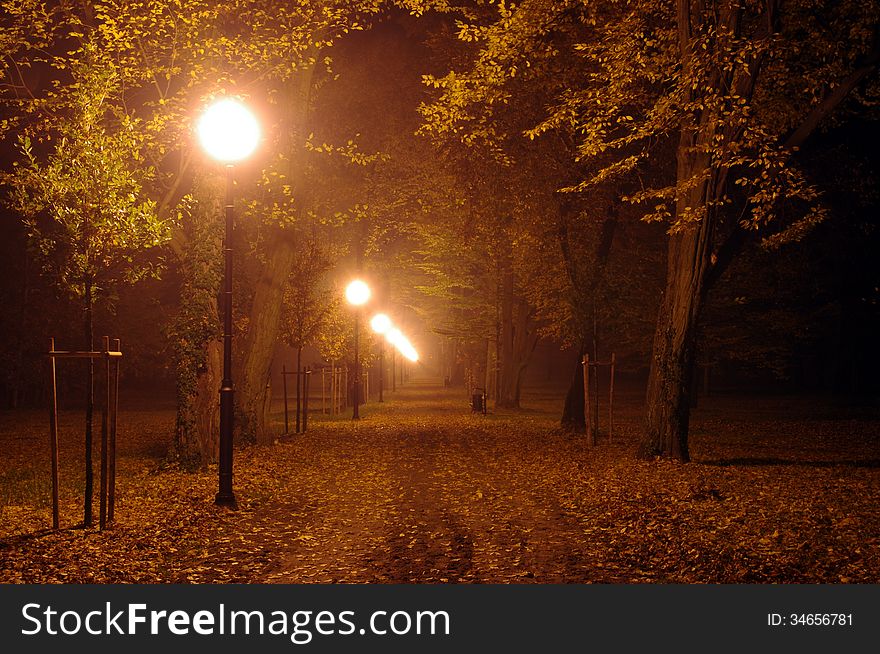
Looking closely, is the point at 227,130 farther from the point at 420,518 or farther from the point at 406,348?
the point at 406,348

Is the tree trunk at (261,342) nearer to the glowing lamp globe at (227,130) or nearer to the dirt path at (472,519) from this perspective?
the dirt path at (472,519)

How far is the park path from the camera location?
859 centimetres

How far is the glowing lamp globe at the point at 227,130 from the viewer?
11.9 meters

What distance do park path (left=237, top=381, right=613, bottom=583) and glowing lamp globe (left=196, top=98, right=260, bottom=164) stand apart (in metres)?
5.32

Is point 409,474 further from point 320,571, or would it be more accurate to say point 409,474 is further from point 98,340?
point 98,340

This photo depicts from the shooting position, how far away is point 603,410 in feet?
124

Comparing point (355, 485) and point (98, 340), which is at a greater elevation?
point (98, 340)

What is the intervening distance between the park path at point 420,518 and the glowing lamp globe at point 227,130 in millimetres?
A: 5318

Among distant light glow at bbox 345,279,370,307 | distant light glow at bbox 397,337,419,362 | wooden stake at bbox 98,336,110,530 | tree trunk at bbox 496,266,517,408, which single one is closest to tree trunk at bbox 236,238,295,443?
distant light glow at bbox 345,279,370,307

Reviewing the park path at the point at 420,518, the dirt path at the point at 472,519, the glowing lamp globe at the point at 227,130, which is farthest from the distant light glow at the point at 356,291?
the glowing lamp globe at the point at 227,130

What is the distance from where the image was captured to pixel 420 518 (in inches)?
454

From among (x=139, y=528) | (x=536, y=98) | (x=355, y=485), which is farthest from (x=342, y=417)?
(x=139, y=528)

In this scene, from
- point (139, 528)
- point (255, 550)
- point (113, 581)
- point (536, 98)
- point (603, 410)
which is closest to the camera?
point (113, 581)

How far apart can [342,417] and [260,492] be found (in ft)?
66.1
